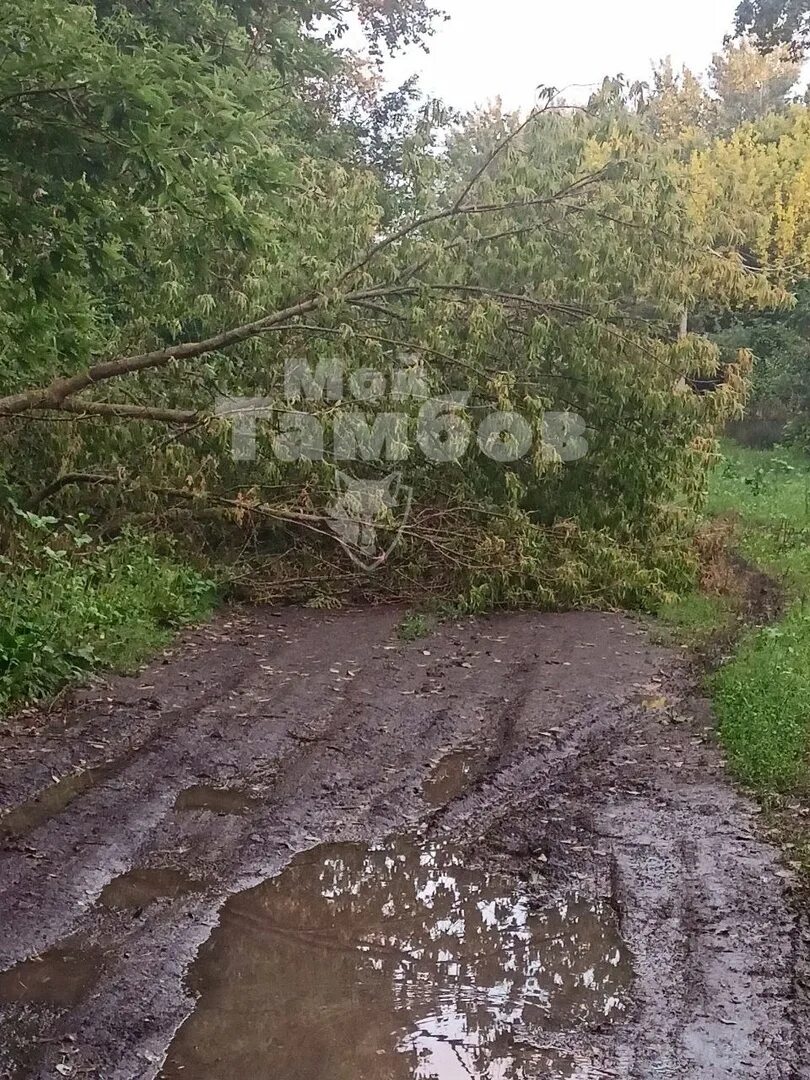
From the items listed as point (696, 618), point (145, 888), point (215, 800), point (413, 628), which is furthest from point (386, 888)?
point (696, 618)

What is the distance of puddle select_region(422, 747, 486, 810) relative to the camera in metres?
5.30

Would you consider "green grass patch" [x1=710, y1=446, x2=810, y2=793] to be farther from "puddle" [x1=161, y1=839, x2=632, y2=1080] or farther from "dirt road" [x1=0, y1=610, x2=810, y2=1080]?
"puddle" [x1=161, y1=839, x2=632, y2=1080]

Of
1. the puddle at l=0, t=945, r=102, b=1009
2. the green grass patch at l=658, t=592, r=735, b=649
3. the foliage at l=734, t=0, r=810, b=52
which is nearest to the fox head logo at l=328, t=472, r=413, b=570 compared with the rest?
the green grass patch at l=658, t=592, r=735, b=649

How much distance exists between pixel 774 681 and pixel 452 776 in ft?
7.05

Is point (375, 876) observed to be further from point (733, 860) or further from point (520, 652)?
point (520, 652)

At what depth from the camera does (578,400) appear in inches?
357

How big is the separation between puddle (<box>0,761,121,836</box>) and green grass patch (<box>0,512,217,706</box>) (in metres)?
0.99

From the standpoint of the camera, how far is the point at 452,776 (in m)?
5.58

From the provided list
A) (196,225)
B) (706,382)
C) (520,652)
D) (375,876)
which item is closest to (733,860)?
Result: (375,876)

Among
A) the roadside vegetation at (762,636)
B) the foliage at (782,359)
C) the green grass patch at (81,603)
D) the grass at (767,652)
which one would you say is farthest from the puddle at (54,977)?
the foliage at (782,359)

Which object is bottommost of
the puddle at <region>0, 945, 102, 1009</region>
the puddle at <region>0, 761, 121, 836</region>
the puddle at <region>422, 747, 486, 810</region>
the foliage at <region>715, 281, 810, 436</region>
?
the puddle at <region>0, 761, 121, 836</region>

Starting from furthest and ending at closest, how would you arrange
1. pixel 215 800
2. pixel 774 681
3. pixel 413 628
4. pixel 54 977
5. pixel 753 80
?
pixel 753 80
pixel 413 628
pixel 774 681
pixel 215 800
pixel 54 977

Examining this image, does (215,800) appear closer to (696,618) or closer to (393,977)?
(393,977)

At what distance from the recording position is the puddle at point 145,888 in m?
4.14
